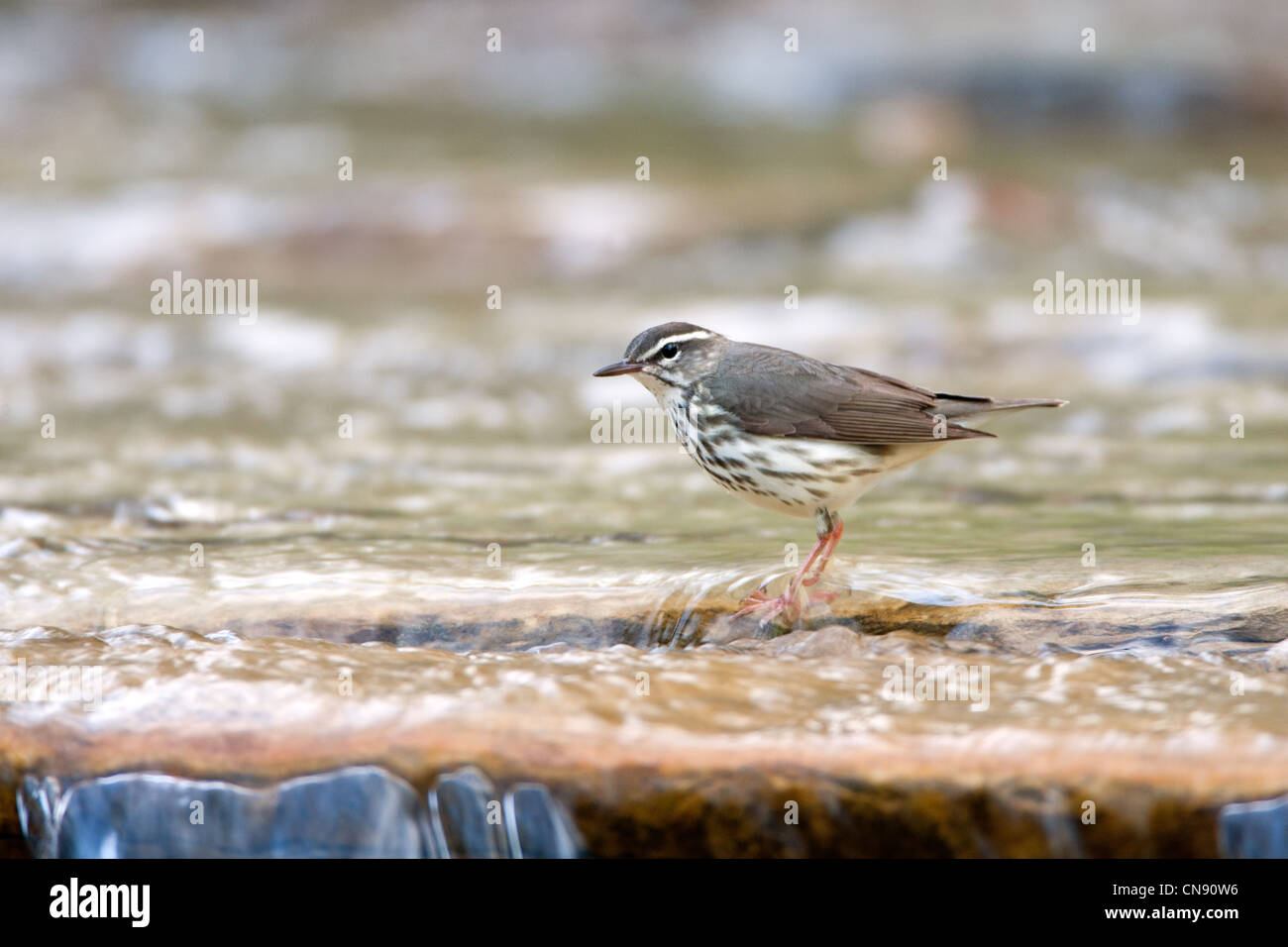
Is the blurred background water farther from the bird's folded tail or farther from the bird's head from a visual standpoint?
the bird's head

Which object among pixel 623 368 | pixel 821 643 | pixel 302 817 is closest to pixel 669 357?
pixel 623 368

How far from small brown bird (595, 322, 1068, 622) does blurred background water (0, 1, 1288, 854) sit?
13.1 inches

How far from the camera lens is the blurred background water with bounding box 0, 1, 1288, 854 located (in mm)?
4469

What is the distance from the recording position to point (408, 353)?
11.8 m

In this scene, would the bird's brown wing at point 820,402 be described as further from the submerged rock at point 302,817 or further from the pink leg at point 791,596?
the submerged rock at point 302,817

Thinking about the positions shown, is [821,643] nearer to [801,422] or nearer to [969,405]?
[801,422]

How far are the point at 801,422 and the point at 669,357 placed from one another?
698mm

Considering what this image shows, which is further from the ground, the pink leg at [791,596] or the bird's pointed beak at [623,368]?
the bird's pointed beak at [623,368]

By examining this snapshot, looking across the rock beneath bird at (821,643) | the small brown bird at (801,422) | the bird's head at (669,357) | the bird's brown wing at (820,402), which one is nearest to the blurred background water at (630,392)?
the rock beneath bird at (821,643)

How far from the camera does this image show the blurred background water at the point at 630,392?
4469mm

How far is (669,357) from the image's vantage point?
626 cm

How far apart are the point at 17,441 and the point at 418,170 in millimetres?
9348

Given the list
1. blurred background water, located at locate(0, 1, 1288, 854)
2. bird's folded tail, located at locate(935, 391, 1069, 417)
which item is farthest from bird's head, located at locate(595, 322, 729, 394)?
bird's folded tail, located at locate(935, 391, 1069, 417)

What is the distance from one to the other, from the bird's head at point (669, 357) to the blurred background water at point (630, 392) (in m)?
0.73
